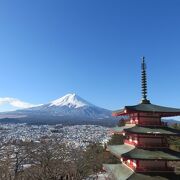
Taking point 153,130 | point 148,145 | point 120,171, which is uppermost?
point 153,130

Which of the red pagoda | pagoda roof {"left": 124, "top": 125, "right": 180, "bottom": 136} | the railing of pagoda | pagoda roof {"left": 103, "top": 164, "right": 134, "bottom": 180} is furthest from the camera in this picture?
pagoda roof {"left": 103, "top": 164, "right": 134, "bottom": 180}

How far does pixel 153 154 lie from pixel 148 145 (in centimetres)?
75

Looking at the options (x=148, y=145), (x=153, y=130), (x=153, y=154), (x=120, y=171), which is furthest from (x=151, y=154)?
(x=120, y=171)

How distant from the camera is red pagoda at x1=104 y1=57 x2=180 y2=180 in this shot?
17.9 meters

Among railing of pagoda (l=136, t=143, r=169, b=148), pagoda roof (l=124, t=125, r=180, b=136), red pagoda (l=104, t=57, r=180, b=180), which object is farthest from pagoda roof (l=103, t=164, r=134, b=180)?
pagoda roof (l=124, t=125, r=180, b=136)

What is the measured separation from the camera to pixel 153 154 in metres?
18.0

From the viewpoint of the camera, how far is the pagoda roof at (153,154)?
17.7 meters

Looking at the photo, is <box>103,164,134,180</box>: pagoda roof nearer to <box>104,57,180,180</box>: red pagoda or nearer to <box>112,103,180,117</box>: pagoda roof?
<box>104,57,180,180</box>: red pagoda

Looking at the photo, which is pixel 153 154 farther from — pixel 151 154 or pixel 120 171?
pixel 120 171

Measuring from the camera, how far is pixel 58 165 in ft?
144

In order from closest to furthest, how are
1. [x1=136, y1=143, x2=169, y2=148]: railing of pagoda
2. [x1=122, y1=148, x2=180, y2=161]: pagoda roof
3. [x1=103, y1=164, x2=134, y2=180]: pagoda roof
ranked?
[x1=122, y1=148, x2=180, y2=161]: pagoda roof < [x1=136, y1=143, x2=169, y2=148]: railing of pagoda < [x1=103, y1=164, x2=134, y2=180]: pagoda roof

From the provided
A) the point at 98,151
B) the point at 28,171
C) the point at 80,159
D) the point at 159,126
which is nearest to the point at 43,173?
the point at 28,171

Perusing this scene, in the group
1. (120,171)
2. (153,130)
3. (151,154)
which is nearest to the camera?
(151,154)

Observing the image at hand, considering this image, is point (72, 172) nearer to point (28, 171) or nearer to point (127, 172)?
point (28, 171)
